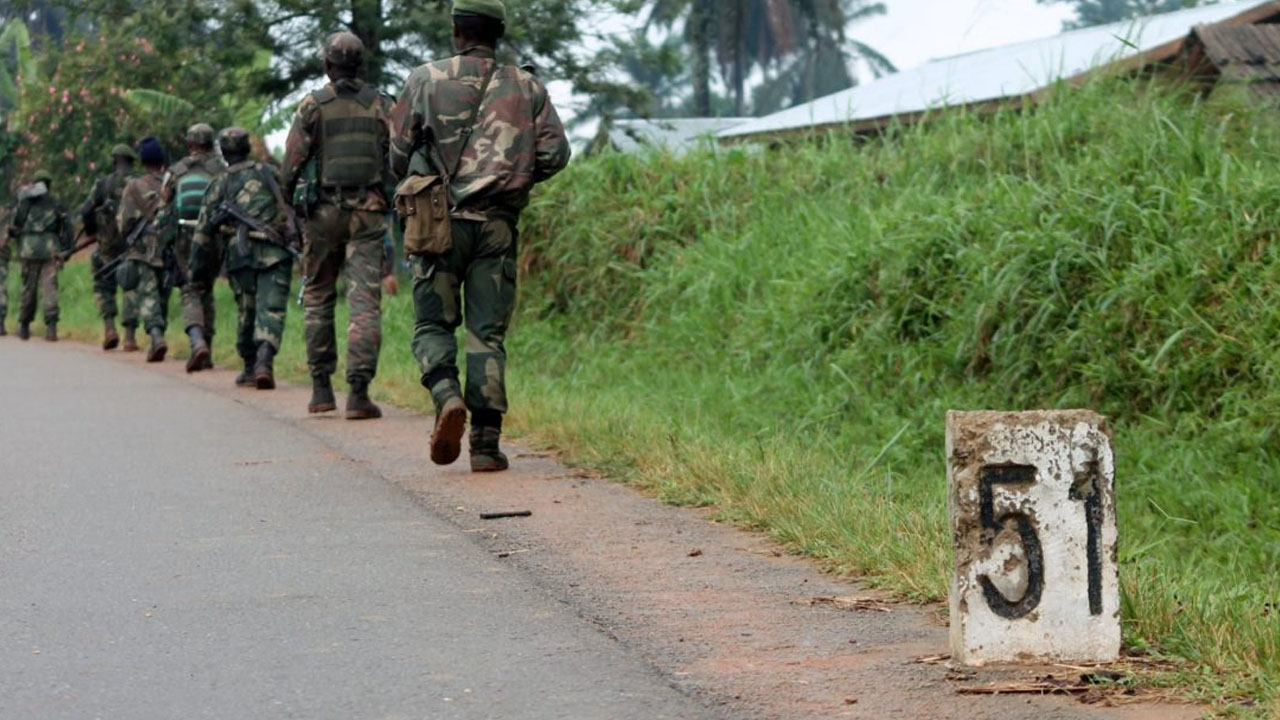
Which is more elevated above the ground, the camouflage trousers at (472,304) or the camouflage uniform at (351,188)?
the camouflage uniform at (351,188)

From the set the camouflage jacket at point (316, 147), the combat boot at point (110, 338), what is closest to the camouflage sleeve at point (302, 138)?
the camouflage jacket at point (316, 147)

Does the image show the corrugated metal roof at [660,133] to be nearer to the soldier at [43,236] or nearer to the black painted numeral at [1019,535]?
the soldier at [43,236]

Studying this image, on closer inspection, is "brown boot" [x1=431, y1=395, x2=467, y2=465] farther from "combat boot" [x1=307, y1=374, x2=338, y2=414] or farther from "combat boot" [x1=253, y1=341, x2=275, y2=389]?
"combat boot" [x1=253, y1=341, x2=275, y2=389]

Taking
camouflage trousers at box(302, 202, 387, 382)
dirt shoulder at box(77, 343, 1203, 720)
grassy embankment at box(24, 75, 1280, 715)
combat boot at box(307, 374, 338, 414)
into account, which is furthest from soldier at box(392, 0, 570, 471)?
combat boot at box(307, 374, 338, 414)

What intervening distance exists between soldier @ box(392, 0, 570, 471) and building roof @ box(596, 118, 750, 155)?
6.61m

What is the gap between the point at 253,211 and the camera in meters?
12.5

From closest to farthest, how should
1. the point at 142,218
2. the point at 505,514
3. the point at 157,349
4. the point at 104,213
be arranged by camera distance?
the point at 505,514
the point at 157,349
the point at 142,218
the point at 104,213

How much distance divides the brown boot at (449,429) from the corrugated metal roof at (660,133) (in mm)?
7107

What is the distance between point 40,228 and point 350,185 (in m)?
11.8

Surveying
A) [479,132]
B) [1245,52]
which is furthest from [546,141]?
[1245,52]

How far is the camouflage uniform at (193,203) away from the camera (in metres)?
14.0

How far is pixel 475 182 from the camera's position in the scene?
25.4ft

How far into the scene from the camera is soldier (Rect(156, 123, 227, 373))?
1393 cm

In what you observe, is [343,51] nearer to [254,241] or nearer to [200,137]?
[254,241]
